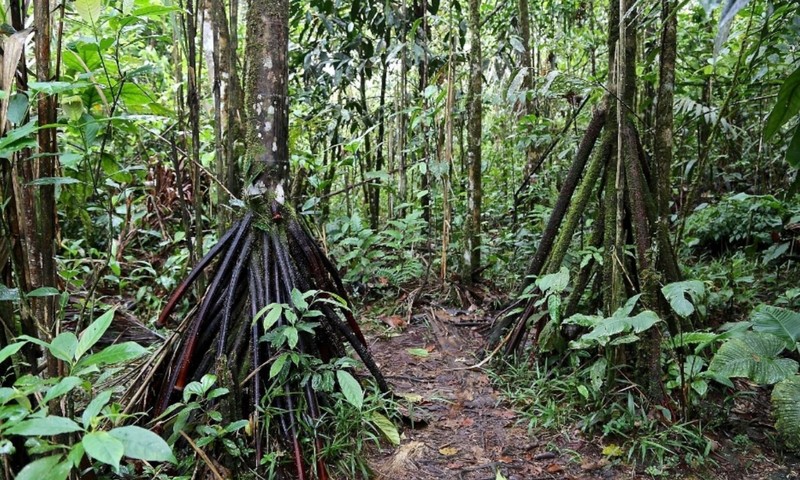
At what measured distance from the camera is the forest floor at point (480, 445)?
90.0 inches

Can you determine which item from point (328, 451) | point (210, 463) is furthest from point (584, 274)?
point (210, 463)

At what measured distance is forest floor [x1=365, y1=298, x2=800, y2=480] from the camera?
2.29 m

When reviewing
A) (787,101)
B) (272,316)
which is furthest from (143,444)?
(787,101)

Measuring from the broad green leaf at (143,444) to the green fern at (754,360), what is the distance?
206 centimetres

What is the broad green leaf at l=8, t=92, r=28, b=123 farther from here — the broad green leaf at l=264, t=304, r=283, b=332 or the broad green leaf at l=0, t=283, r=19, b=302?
the broad green leaf at l=264, t=304, r=283, b=332

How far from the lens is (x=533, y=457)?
7.97ft

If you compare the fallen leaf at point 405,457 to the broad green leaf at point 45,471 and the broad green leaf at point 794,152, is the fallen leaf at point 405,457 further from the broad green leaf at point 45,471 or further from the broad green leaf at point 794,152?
the broad green leaf at point 794,152

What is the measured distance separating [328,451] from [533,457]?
0.97m

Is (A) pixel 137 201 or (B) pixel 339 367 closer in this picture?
(B) pixel 339 367

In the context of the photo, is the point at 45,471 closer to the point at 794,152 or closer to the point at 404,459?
the point at 404,459

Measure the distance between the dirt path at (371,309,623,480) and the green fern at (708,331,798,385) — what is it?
0.65 metres

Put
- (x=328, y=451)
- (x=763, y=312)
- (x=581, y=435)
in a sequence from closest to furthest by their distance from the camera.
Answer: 1. (x=328, y=451)
2. (x=763, y=312)
3. (x=581, y=435)

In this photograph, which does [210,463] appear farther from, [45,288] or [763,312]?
[763,312]

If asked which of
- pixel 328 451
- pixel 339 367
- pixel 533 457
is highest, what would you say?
pixel 339 367
